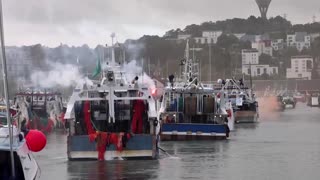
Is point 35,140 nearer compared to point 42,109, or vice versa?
point 35,140

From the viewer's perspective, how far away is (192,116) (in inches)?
1690

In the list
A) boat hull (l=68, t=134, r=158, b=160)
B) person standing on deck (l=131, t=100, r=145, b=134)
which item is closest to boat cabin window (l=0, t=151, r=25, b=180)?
boat hull (l=68, t=134, r=158, b=160)

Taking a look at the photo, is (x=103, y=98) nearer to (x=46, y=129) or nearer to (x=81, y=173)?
(x=81, y=173)

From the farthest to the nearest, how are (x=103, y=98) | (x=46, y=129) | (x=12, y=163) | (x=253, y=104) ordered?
(x=253, y=104), (x=46, y=129), (x=103, y=98), (x=12, y=163)

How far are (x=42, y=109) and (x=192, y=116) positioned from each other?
21685 mm

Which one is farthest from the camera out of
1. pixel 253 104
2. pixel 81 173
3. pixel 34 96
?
pixel 253 104

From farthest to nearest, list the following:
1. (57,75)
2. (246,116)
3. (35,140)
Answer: (246,116), (57,75), (35,140)

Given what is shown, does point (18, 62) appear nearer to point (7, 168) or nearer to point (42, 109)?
point (42, 109)

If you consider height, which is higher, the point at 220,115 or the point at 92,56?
the point at 92,56

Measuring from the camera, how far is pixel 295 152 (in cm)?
3722

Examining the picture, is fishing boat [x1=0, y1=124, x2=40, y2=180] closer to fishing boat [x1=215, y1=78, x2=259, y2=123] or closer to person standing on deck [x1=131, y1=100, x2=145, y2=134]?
person standing on deck [x1=131, y1=100, x2=145, y2=134]

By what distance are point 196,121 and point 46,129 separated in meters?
18.7

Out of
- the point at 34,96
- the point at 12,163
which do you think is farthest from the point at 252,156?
the point at 34,96

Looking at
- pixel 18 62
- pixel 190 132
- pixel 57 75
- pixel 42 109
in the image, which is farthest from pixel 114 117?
pixel 18 62
